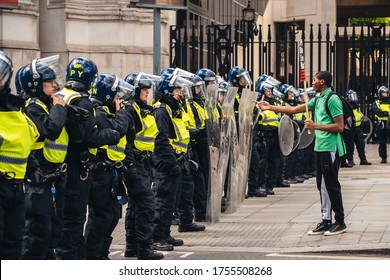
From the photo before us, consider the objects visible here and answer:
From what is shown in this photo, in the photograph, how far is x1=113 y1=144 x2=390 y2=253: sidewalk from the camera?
11859 millimetres

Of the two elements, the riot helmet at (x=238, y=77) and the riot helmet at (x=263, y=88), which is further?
the riot helmet at (x=263, y=88)

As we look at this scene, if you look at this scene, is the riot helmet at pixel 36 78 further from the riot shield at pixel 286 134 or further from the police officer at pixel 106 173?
the riot shield at pixel 286 134

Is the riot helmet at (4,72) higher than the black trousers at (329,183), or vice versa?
the riot helmet at (4,72)

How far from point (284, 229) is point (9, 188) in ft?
20.8

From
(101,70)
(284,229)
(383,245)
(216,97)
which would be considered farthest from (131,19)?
(383,245)

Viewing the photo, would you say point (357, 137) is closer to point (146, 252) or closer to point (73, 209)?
point (146, 252)

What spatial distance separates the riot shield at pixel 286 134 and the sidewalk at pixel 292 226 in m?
0.85

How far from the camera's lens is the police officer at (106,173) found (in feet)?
32.3

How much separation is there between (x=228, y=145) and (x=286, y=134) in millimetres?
2887

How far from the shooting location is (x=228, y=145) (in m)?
15.3

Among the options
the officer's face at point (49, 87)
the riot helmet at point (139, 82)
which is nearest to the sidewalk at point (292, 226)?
the riot helmet at point (139, 82)

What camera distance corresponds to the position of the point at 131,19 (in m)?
27.1

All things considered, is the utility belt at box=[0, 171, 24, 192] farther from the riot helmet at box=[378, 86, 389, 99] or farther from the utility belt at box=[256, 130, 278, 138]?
the riot helmet at box=[378, 86, 389, 99]

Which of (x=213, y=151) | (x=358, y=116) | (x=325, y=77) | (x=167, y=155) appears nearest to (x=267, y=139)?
(x=213, y=151)
